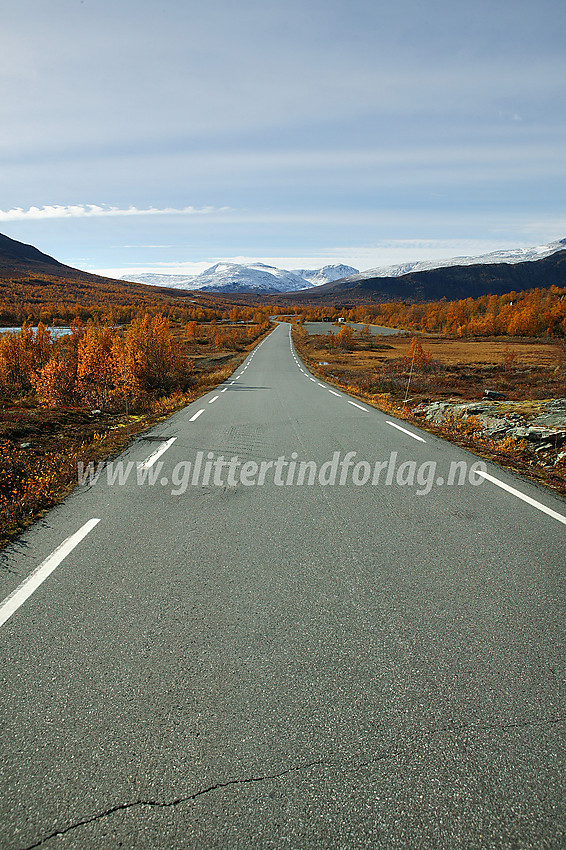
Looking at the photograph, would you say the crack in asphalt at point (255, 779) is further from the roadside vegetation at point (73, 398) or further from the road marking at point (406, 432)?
the road marking at point (406, 432)

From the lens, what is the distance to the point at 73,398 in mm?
17203

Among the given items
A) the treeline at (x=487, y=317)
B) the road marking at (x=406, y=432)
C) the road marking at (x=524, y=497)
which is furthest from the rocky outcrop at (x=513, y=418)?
the treeline at (x=487, y=317)

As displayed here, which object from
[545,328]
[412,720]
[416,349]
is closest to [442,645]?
[412,720]

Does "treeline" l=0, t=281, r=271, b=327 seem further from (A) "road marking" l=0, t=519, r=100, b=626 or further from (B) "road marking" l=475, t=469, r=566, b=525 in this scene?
(A) "road marking" l=0, t=519, r=100, b=626

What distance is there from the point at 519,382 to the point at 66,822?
31.5 metres

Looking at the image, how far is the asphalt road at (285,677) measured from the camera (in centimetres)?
183

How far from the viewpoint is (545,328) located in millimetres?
89562

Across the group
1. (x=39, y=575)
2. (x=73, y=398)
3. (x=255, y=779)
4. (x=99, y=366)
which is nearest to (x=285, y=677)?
(x=255, y=779)

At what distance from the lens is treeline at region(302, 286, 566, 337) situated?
89750mm

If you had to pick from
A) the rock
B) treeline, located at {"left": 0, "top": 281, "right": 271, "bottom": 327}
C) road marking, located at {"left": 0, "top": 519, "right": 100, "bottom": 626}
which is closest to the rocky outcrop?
the rock

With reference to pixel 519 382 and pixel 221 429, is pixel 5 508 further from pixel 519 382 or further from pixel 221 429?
pixel 519 382

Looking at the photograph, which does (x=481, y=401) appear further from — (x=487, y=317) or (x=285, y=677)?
(x=487, y=317)

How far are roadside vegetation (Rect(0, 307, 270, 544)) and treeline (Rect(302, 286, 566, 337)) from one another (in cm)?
8490

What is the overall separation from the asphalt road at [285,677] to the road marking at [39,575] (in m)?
0.02
